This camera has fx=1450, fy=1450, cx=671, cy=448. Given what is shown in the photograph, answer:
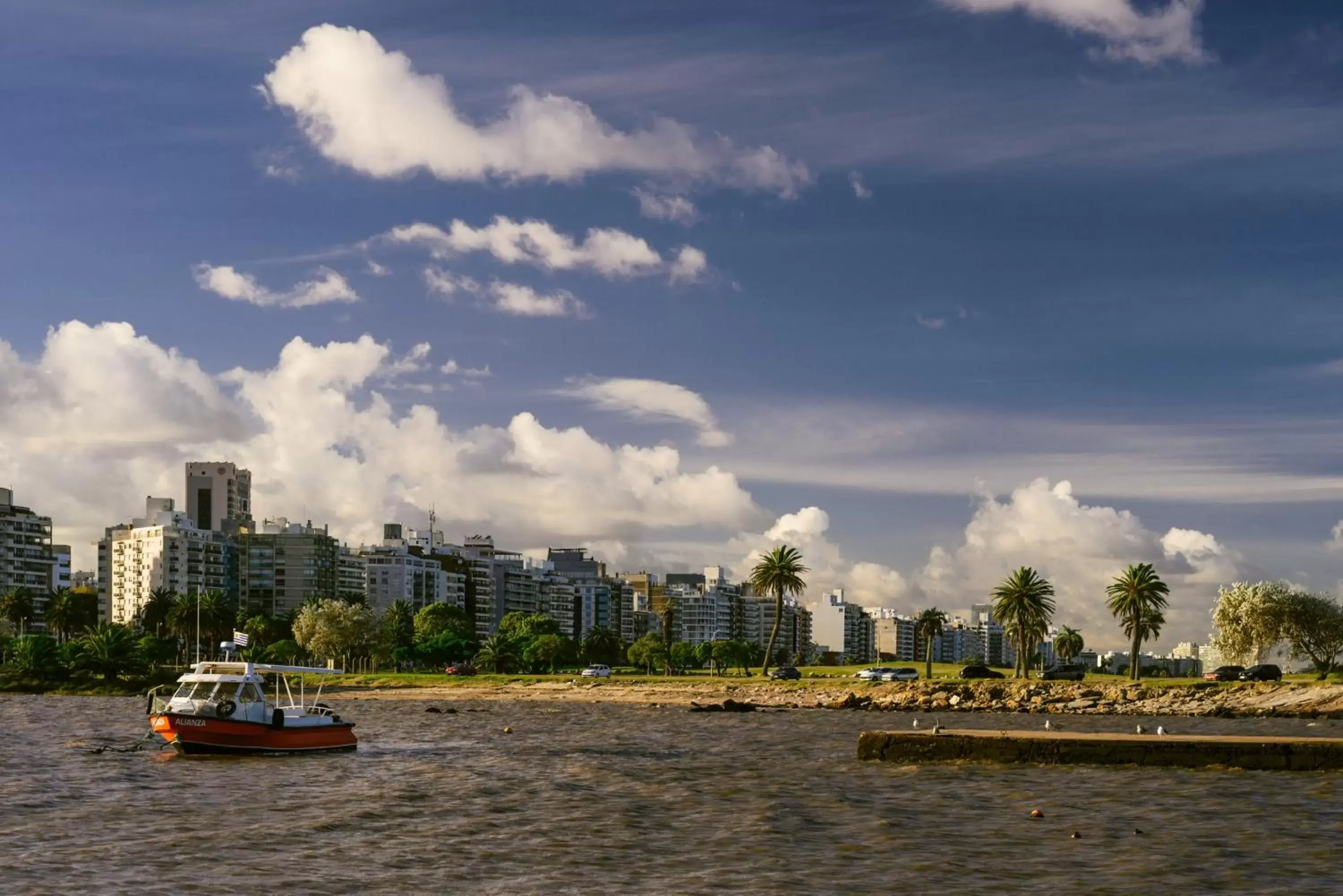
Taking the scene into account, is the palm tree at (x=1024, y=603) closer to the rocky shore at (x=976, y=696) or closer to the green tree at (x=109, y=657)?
the rocky shore at (x=976, y=696)

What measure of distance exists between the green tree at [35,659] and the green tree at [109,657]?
2986 millimetres

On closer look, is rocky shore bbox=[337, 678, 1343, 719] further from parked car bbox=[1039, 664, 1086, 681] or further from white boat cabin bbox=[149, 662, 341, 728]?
white boat cabin bbox=[149, 662, 341, 728]

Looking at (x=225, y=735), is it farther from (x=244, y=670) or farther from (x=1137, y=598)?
(x=1137, y=598)

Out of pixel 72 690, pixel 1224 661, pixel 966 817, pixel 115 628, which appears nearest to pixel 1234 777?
pixel 966 817

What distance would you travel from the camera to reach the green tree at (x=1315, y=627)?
458ft

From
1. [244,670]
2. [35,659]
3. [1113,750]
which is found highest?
[244,670]

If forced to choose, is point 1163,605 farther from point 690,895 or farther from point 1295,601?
point 690,895

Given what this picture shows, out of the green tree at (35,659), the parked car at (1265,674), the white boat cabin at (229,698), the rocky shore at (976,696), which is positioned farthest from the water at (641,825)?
the green tree at (35,659)

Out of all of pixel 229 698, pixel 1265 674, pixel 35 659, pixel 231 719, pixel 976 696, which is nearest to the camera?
pixel 231 719

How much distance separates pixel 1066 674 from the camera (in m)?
156

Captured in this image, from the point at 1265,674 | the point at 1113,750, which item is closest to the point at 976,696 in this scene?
the point at 1265,674

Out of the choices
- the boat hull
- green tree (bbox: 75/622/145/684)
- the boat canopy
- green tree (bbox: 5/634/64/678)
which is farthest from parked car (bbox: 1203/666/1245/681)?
green tree (bbox: 5/634/64/678)

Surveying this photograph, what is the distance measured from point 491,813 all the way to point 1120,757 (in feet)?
85.8

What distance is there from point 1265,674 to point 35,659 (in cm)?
13641
